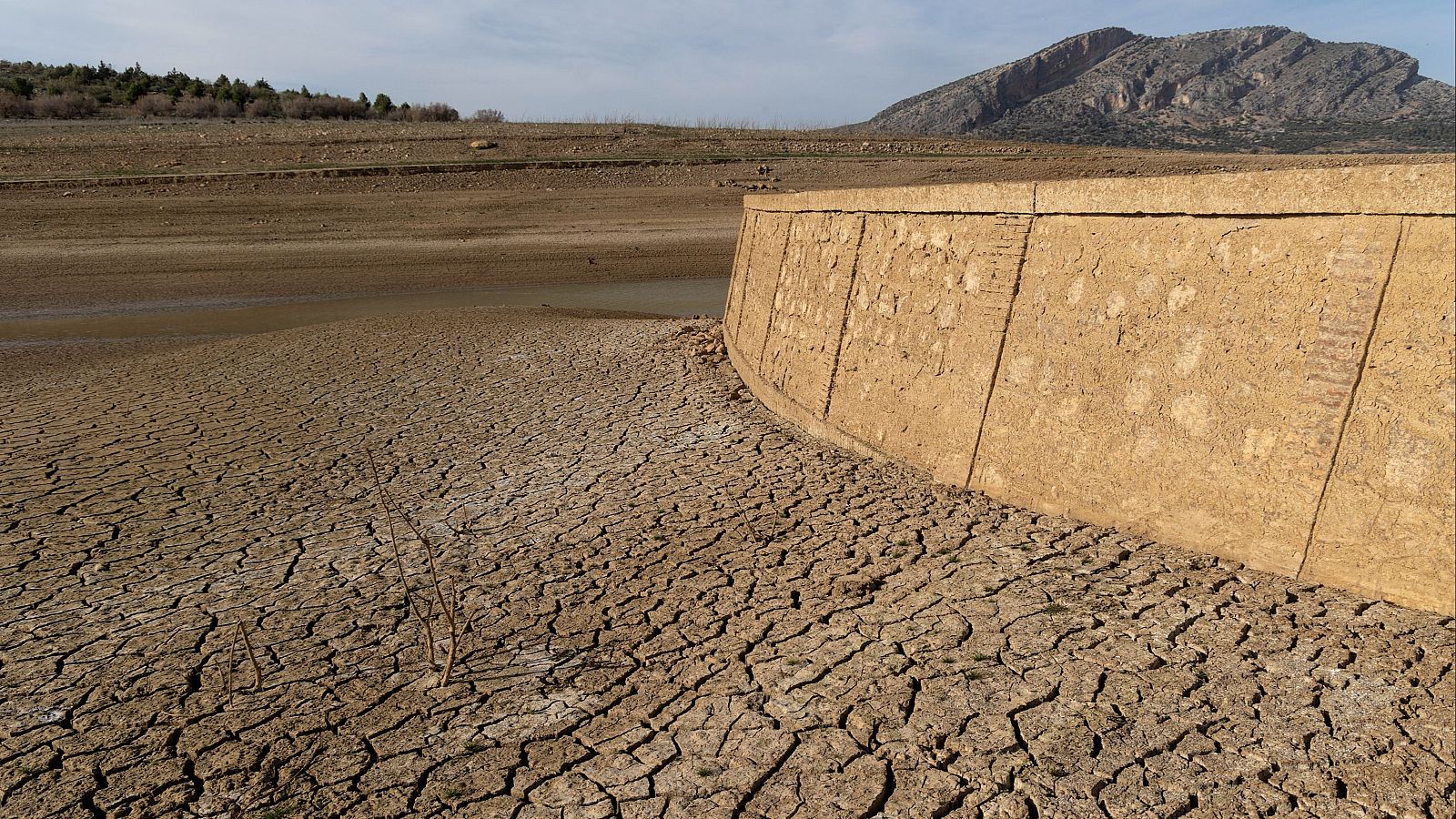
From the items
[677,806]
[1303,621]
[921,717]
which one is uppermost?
[1303,621]

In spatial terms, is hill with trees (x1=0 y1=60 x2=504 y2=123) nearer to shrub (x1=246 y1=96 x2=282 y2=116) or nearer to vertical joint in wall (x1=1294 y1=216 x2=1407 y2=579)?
shrub (x1=246 y1=96 x2=282 y2=116)

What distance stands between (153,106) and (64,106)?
2.58 meters

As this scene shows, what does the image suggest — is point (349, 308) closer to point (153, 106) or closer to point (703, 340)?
point (703, 340)

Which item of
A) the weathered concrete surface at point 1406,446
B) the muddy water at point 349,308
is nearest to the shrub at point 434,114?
the muddy water at point 349,308

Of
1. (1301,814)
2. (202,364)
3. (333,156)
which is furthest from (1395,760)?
(333,156)

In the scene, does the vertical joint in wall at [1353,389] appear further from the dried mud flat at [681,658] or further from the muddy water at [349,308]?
the muddy water at [349,308]

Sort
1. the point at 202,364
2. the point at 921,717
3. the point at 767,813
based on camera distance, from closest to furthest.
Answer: the point at 767,813 < the point at 921,717 < the point at 202,364

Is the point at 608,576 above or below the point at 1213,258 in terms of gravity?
below

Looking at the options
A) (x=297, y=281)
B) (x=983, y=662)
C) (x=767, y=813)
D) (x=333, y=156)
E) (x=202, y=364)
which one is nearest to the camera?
(x=767, y=813)

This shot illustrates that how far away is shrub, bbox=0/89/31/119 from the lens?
90.4ft

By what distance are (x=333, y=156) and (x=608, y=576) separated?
21.6 m

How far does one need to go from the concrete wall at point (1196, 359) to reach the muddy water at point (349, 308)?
8475 mm

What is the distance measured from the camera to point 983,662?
323 cm

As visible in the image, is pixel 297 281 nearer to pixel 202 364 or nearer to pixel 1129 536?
pixel 202 364
